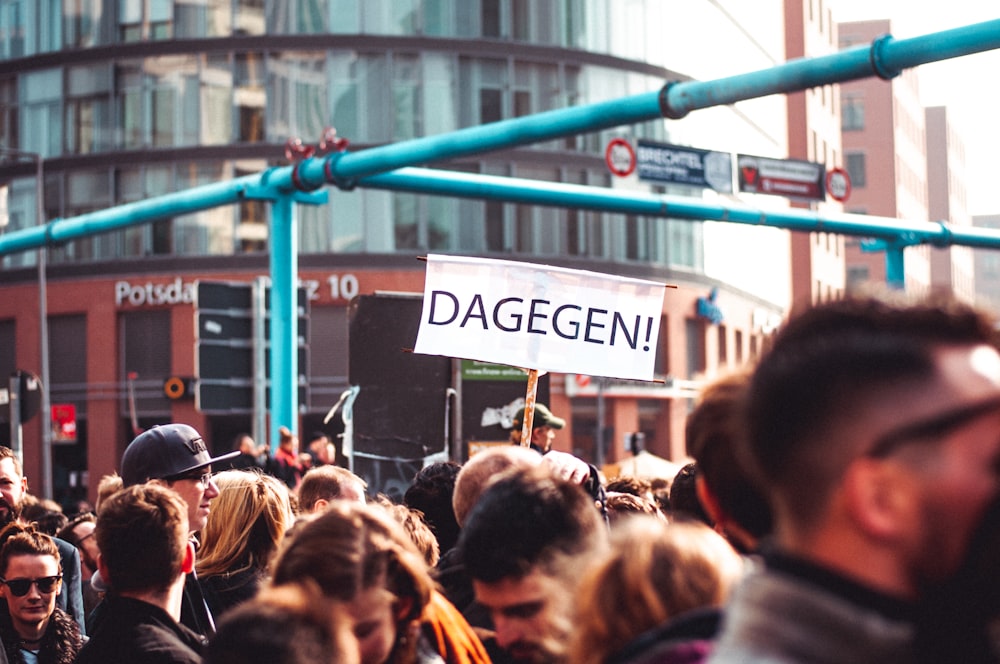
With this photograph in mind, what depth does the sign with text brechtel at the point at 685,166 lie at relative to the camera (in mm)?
14648

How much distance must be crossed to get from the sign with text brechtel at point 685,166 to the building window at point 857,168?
225ft

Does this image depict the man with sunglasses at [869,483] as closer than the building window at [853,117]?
Yes

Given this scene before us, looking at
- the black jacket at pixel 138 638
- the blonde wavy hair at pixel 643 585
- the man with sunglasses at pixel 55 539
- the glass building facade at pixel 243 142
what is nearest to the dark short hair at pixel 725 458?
the blonde wavy hair at pixel 643 585

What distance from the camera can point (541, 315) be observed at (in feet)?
25.9

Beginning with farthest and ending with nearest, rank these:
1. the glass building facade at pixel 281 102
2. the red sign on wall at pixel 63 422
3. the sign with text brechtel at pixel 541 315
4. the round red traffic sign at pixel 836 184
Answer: the glass building facade at pixel 281 102 < the red sign on wall at pixel 63 422 < the round red traffic sign at pixel 836 184 < the sign with text brechtel at pixel 541 315

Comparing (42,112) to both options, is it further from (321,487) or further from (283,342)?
(321,487)

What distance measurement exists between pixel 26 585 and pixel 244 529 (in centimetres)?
119

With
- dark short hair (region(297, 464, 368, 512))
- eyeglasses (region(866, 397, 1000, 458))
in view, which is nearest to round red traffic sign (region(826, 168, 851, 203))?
dark short hair (region(297, 464, 368, 512))

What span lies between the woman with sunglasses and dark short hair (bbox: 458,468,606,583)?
3.02 m

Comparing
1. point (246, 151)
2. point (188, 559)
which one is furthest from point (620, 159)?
point (246, 151)

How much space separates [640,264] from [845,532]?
4051 cm

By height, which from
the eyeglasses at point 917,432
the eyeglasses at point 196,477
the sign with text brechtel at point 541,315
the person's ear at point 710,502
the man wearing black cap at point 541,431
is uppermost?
the sign with text brechtel at point 541,315

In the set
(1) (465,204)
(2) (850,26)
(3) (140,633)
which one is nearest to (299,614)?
(3) (140,633)

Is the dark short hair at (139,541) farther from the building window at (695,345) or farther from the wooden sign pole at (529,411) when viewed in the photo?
the building window at (695,345)
